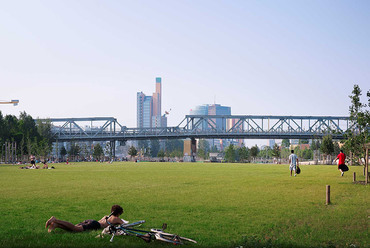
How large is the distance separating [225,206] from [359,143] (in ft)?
57.1

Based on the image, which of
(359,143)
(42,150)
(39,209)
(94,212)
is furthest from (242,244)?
(42,150)

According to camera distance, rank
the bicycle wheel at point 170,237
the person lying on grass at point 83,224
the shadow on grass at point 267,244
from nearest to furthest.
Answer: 1. the shadow on grass at point 267,244
2. the bicycle wheel at point 170,237
3. the person lying on grass at point 83,224

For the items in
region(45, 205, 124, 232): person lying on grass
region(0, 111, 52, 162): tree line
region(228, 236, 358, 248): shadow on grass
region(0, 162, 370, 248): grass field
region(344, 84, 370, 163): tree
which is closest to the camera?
region(228, 236, 358, 248): shadow on grass

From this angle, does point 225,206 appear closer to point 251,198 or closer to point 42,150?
Result: point 251,198

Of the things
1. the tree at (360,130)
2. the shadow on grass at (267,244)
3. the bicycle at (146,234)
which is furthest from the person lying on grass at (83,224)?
the tree at (360,130)

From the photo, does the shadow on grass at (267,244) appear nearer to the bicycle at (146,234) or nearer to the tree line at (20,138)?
the bicycle at (146,234)

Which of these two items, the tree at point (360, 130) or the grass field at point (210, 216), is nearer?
the grass field at point (210, 216)

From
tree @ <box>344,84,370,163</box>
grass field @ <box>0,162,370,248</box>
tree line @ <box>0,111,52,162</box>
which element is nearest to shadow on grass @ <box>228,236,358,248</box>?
grass field @ <box>0,162,370,248</box>

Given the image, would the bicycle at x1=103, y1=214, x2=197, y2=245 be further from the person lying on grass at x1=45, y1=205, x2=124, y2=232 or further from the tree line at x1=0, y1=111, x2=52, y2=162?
the tree line at x1=0, y1=111, x2=52, y2=162

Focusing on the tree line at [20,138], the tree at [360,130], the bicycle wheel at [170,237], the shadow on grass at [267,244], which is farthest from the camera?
the tree line at [20,138]

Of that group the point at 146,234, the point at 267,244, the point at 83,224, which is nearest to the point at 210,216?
the point at 146,234

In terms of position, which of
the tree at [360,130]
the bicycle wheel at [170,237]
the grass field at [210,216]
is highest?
the tree at [360,130]

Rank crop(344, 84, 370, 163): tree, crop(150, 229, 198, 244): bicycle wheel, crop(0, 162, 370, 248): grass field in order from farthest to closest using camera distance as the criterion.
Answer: crop(344, 84, 370, 163): tree < crop(0, 162, 370, 248): grass field < crop(150, 229, 198, 244): bicycle wheel

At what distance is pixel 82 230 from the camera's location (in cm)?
1097
